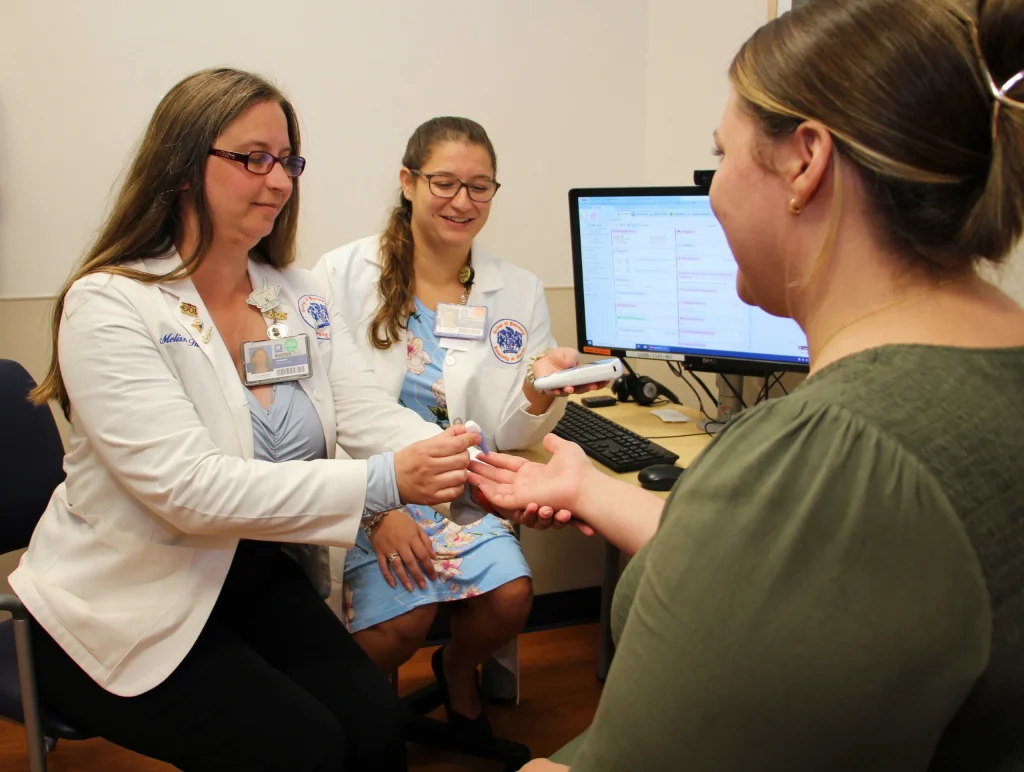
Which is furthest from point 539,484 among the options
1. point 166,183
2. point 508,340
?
point 166,183

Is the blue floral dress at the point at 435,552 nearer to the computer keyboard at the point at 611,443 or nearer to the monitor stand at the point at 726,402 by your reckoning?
the computer keyboard at the point at 611,443

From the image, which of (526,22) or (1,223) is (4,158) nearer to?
(1,223)

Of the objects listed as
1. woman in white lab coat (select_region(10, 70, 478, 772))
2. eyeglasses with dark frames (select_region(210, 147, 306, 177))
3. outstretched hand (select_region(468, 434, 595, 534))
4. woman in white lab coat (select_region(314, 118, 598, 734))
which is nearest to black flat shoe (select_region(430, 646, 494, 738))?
woman in white lab coat (select_region(314, 118, 598, 734))

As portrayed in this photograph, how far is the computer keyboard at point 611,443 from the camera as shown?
176 centimetres

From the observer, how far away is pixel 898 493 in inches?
24.4

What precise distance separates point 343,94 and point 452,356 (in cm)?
93

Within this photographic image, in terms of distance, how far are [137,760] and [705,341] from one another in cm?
183

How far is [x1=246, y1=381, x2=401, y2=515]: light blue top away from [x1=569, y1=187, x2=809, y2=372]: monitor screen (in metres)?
0.91

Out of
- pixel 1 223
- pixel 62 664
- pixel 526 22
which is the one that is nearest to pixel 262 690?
pixel 62 664

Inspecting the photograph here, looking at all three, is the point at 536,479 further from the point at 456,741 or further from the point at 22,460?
the point at 22,460

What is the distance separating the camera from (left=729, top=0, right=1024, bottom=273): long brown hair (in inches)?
27.0

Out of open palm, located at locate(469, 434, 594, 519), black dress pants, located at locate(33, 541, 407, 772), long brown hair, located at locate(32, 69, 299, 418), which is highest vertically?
long brown hair, located at locate(32, 69, 299, 418)

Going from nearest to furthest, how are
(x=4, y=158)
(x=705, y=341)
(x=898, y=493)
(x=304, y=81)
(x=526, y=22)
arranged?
(x=898, y=493), (x=705, y=341), (x=4, y=158), (x=304, y=81), (x=526, y=22)

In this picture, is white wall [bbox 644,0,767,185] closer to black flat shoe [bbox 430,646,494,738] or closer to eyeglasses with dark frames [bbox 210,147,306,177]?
eyeglasses with dark frames [bbox 210,147,306,177]
